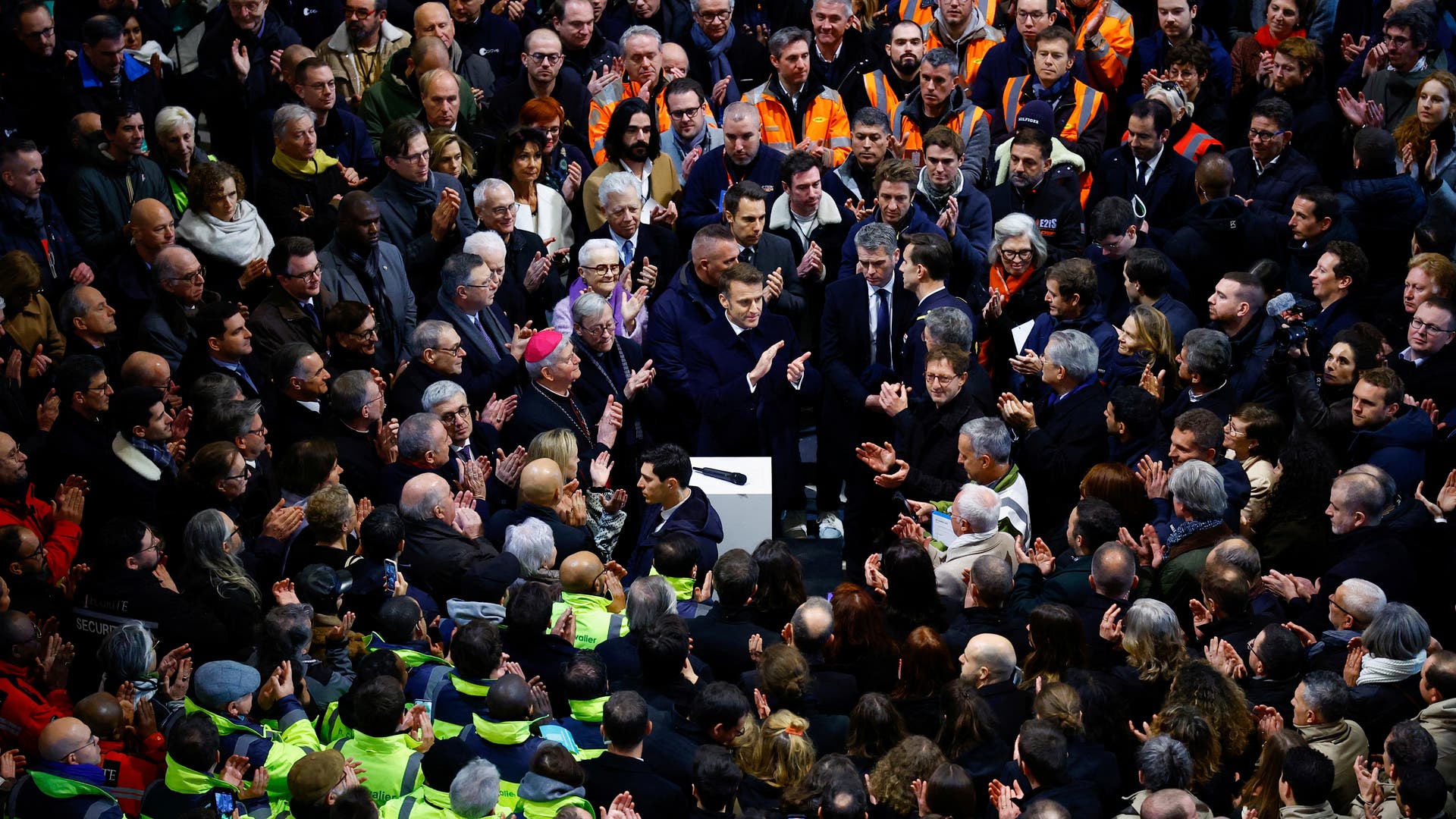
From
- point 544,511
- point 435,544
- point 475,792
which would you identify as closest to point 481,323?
point 544,511

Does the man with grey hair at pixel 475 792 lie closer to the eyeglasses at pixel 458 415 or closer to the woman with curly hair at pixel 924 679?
the woman with curly hair at pixel 924 679

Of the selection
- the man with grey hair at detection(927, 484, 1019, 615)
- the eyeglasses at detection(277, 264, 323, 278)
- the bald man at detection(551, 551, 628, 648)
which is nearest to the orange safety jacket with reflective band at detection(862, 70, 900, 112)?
the eyeglasses at detection(277, 264, 323, 278)

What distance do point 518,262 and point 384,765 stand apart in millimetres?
4112

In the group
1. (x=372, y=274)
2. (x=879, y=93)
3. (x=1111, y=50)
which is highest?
(x=1111, y=50)

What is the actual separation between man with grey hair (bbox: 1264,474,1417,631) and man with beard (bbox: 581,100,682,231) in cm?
438

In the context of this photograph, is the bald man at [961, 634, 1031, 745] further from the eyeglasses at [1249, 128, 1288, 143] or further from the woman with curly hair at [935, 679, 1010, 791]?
the eyeglasses at [1249, 128, 1288, 143]

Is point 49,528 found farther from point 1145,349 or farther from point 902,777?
point 1145,349

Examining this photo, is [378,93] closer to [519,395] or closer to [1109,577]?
[519,395]

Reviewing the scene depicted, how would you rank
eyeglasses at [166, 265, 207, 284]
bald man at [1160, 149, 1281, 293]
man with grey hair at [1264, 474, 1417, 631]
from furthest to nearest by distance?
bald man at [1160, 149, 1281, 293] → eyeglasses at [166, 265, 207, 284] → man with grey hair at [1264, 474, 1417, 631]

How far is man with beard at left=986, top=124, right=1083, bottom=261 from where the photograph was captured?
32.2 feet

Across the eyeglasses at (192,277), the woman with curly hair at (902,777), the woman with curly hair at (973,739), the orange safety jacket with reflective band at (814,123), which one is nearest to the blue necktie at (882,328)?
the orange safety jacket with reflective band at (814,123)

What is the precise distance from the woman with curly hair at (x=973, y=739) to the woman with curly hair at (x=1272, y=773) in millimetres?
905

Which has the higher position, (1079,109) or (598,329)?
(1079,109)

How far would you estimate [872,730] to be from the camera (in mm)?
6109
